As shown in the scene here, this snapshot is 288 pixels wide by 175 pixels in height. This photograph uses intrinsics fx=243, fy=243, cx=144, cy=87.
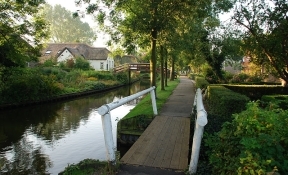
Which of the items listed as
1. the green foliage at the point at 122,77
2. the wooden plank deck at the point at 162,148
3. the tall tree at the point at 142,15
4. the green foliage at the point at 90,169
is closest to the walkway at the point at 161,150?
the wooden plank deck at the point at 162,148

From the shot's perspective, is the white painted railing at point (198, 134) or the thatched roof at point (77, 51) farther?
the thatched roof at point (77, 51)

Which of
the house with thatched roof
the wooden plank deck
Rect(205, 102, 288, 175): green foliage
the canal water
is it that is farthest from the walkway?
the house with thatched roof

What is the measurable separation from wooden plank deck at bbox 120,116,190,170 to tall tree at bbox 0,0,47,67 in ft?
49.7

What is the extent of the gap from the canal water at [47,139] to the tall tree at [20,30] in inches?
200

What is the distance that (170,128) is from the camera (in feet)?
26.6

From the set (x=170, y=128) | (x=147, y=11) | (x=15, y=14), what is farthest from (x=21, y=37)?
(x=170, y=128)

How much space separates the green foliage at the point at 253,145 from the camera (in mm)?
2990

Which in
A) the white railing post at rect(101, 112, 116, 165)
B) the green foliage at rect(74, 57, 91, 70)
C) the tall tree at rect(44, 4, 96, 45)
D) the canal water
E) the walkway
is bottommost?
the canal water

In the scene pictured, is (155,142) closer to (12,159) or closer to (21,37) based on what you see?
(12,159)

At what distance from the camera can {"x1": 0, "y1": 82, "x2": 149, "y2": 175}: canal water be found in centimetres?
800

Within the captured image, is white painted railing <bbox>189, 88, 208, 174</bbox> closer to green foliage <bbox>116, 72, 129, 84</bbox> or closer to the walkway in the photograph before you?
the walkway

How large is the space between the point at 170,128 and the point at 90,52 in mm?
55682

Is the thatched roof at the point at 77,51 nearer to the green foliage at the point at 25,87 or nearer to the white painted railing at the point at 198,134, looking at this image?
the green foliage at the point at 25,87

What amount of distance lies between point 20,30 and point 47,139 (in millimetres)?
11643
